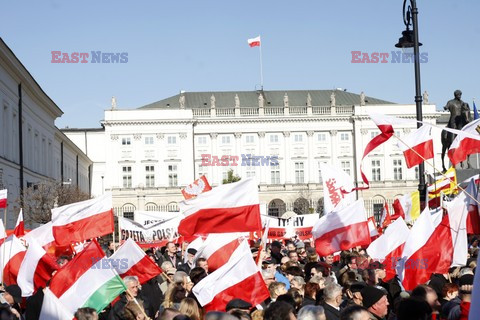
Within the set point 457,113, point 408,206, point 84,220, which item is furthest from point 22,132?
point 84,220

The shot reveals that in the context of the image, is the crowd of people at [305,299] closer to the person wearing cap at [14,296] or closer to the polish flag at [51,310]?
the person wearing cap at [14,296]

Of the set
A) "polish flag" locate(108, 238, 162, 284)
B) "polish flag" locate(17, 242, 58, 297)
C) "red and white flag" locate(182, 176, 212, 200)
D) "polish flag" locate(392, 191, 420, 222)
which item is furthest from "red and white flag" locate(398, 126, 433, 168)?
"polish flag" locate(17, 242, 58, 297)

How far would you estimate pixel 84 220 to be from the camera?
12.5 m

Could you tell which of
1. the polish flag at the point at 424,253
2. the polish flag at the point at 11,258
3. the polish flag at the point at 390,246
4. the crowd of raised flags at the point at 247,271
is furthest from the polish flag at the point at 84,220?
the polish flag at the point at 424,253

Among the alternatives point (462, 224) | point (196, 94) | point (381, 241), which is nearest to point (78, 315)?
point (462, 224)

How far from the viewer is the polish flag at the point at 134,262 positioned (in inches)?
387

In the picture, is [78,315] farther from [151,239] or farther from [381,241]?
[151,239]

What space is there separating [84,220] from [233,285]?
4979 millimetres

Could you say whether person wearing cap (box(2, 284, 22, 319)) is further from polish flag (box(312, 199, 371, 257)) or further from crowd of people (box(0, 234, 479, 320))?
polish flag (box(312, 199, 371, 257))

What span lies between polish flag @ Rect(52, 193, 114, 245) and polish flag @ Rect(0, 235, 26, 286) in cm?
122

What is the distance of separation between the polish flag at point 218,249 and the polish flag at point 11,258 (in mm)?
2321

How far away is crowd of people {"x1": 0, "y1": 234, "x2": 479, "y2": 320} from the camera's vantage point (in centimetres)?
621

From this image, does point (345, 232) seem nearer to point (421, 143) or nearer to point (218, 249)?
point (218, 249)

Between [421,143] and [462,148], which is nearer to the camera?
[462,148]
